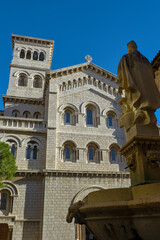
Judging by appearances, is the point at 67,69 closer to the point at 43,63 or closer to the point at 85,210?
the point at 43,63

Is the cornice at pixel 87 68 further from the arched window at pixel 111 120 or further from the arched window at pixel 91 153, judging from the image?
the arched window at pixel 91 153

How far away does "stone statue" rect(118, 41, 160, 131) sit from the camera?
6.07 meters

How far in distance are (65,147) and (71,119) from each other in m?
3.20

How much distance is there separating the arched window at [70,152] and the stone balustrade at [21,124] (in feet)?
8.92

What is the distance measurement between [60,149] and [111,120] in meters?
6.78

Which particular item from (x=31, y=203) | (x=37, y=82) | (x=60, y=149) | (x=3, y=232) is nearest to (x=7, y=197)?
(x=31, y=203)

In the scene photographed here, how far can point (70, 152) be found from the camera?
2075 centimetres

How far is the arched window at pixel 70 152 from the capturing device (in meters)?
20.4

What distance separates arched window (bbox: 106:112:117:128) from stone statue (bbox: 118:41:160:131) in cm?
1631

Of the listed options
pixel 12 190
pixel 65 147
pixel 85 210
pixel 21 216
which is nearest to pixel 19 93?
pixel 65 147

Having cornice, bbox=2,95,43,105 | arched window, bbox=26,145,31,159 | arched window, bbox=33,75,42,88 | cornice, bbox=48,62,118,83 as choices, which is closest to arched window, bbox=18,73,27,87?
arched window, bbox=33,75,42,88

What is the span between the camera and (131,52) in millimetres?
7016

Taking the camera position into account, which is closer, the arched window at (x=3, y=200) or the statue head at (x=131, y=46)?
the statue head at (x=131, y=46)

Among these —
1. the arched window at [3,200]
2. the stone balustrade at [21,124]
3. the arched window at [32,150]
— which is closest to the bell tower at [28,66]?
the stone balustrade at [21,124]
